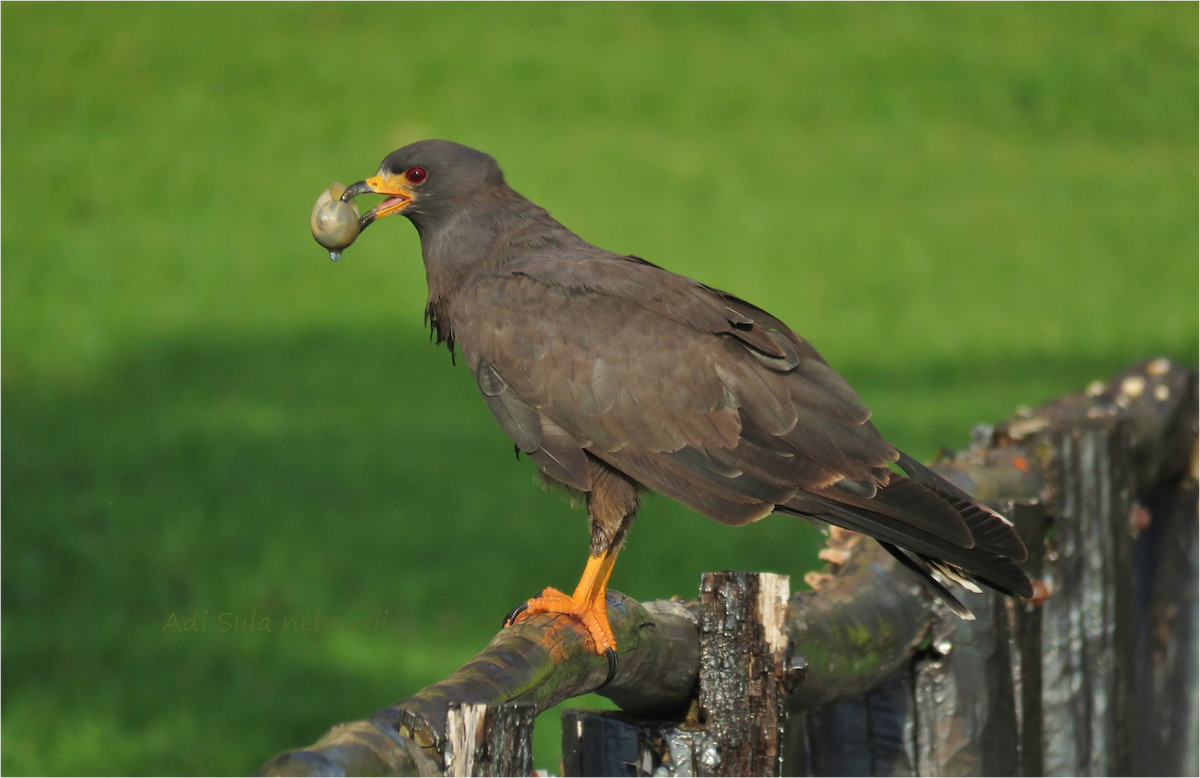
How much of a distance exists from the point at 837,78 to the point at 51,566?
33.8ft

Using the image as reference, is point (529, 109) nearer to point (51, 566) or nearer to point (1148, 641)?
point (51, 566)

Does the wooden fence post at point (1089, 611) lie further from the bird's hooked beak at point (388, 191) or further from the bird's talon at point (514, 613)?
the bird's hooked beak at point (388, 191)

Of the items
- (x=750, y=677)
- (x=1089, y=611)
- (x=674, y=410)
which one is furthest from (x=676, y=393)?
(x=1089, y=611)

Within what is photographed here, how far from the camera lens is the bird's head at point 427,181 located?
3824 millimetres

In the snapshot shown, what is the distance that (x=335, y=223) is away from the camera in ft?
12.2

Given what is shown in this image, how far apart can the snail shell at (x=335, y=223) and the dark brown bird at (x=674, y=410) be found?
1.31 ft

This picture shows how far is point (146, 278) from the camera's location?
9.02 meters

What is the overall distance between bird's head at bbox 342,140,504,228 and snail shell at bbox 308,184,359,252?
48mm

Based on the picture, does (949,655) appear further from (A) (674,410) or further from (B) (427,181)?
(B) (427,181)

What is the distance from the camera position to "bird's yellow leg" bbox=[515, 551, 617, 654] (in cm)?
246

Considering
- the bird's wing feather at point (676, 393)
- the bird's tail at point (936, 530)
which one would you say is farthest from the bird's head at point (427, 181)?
the bird's tail at point (936, 530)

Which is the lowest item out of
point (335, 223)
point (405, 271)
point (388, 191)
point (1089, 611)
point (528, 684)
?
point (528, 684)

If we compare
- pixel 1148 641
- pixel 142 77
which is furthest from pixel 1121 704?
pixel 142 77

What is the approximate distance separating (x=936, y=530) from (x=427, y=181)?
6.26ft
